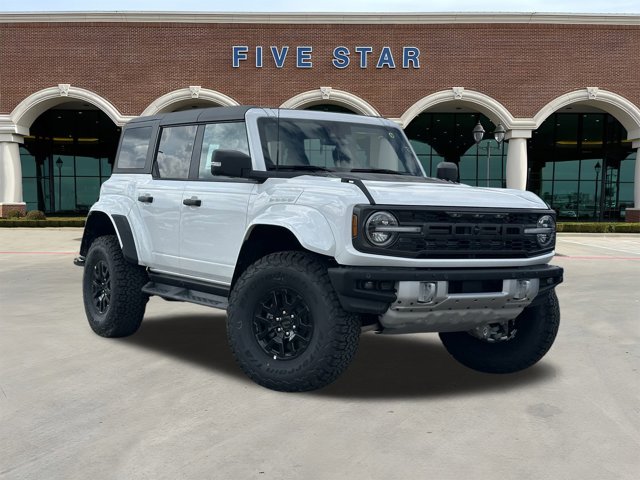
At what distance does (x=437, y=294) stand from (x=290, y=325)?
115cm

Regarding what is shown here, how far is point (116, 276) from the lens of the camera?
22.7 ft

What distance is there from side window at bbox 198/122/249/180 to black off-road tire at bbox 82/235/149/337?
1.43m

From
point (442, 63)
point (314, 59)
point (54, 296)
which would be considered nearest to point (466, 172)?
point (442, 63)

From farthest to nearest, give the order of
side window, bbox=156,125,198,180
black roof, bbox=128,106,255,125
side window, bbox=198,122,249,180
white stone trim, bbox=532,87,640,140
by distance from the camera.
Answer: white stone trim, bbox=532,87,640,140 → side window, bbox=156,125,198,180 → black roof, bbox=128,106,255,125 → side window, bbox=198,122,249,180

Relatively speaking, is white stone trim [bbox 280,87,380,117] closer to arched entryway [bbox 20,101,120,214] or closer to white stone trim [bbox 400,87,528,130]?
white stone trim [bbox 400,87,528,130]

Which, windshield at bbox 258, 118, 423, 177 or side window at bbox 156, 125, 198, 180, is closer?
windshield at bbox 258, 118, 423, 177

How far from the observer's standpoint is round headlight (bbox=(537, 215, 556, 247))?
5453 millimetres

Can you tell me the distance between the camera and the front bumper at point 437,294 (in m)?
4.68

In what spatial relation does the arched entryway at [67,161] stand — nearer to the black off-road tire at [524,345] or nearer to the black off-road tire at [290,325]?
the black off-road tire at [290,325]

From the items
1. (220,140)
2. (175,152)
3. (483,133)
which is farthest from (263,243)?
(483,133)

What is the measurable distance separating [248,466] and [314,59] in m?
31.3

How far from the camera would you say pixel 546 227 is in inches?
215

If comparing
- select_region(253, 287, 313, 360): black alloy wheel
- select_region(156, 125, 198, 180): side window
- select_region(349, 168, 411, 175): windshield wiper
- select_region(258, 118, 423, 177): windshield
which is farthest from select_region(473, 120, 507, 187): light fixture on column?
select_region(253, 287, 313, 360): black alloy wheel

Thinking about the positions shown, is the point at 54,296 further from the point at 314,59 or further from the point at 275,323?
the point at 314,59
